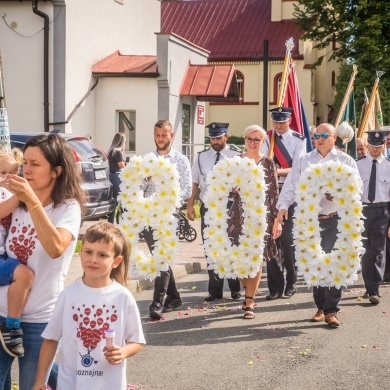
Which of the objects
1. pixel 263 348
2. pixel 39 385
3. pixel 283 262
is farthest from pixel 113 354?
pixel 283 262

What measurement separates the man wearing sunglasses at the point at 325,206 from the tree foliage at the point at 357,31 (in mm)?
33258

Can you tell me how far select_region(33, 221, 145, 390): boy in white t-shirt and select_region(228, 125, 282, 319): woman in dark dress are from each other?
222 inches

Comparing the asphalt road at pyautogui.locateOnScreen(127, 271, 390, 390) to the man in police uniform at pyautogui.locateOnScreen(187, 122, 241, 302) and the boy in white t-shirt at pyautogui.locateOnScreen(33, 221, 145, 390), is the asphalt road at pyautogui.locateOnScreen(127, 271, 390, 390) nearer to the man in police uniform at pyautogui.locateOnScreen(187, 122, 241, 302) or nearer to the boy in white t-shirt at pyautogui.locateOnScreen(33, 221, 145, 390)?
the man in police uniform at pyautogui.locateOnScreen(187, 122, 241, 302)

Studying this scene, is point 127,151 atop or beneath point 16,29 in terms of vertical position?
beneath

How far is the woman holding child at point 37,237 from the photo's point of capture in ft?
15.1

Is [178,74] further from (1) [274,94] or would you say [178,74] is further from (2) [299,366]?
Result: (1) [274,94]

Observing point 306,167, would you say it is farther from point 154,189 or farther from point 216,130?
point 154,189

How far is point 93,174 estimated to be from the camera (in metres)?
17.1

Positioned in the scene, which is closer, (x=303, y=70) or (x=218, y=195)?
(x=218, y=195)

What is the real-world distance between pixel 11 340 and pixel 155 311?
514cm

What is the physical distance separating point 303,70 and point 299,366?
48.7 metres

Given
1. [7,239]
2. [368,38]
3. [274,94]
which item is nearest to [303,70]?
[274,94]

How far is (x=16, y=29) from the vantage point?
26.7 m

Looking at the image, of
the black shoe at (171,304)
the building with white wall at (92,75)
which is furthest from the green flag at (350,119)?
the building with white wall at (92,75)
